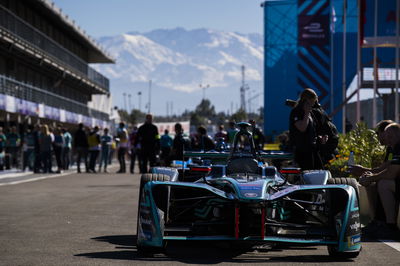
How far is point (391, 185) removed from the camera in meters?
9.91

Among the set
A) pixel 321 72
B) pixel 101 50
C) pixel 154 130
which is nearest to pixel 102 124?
pixel 101 50

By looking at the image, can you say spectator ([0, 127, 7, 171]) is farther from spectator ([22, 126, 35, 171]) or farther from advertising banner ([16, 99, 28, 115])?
advertising banner ([16, 99, 28, 115])

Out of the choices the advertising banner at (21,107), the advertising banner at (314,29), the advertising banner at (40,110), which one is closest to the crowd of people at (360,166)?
the advertising banner at (21,107)

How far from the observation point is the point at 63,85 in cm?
5991

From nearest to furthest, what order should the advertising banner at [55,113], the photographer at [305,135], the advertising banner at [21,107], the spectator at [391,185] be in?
the spectator at [391,185] → the photographer at [305,135] → the advertising banner at [21,107] → the advertising banner at [55,113]

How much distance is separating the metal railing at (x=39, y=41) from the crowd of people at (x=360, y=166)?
27.4m

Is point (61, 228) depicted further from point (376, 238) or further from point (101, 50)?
point (101, 50)

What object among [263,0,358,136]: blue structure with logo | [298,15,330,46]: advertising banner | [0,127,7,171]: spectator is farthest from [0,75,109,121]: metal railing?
[298,15,330,46]: advertising banner

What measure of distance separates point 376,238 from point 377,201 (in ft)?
2.30

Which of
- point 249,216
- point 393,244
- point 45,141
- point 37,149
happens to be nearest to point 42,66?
point 37,149

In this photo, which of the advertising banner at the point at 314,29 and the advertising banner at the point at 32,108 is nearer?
the advertising banner at the point at 32,108

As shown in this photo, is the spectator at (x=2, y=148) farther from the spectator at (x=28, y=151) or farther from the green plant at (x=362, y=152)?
the green plant at (x=362, y=152)

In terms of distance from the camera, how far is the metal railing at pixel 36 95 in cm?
3734

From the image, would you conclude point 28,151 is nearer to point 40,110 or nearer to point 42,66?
point 40,110
